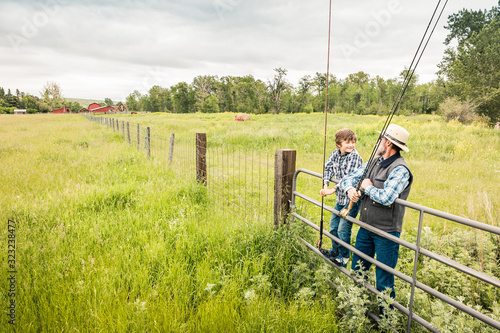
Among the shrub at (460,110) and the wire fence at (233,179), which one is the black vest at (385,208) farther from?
the shrub at (460,110)

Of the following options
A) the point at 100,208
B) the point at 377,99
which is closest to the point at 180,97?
the point at 377,99

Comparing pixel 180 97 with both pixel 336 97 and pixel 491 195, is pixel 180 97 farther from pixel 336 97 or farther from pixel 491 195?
pixel 491 195

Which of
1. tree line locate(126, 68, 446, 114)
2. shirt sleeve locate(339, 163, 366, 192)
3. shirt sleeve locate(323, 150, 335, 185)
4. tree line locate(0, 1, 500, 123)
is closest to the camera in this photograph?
shirt sleeve locate(339, 163, 366, 192)

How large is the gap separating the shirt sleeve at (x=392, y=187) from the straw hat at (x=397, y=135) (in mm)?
235

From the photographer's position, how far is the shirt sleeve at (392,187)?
2.30 meters

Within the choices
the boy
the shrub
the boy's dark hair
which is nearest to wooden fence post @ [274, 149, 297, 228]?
the boy

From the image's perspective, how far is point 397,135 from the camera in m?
2.50

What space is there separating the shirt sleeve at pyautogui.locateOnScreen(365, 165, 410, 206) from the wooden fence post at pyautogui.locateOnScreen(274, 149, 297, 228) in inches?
47.0

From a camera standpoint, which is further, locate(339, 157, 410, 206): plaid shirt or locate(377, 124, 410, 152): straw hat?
locate(377, 124, 410, 152): straw hat

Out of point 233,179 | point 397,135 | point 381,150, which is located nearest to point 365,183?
point 381,150

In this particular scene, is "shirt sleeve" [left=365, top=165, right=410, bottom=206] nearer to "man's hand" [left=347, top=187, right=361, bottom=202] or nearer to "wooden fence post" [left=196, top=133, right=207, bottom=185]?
"man's hand" [left=347, top=187, right=361, bottom=202]

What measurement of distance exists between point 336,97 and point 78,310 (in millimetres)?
101627

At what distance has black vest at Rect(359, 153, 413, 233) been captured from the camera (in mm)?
Answer: 2467

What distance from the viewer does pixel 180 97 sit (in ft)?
333
